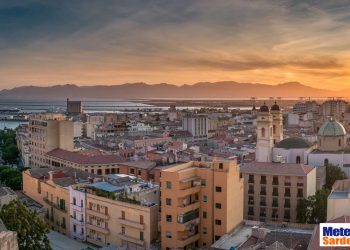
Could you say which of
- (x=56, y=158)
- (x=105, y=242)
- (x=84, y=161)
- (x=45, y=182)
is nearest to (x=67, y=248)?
(x=105, y=242)

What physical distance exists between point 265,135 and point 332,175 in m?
10.1

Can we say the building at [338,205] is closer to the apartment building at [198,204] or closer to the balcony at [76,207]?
the apartment building at [198,204]

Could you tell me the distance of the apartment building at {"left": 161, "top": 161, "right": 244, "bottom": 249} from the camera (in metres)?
32.2

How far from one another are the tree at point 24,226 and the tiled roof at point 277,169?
21.9 metres

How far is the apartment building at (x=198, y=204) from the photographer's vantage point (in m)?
32.2

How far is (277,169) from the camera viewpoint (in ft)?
148

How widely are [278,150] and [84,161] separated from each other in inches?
981

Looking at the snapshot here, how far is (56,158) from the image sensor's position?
67438 millimetres

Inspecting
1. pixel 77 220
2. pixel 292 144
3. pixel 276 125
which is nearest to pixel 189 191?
pixel 77 220

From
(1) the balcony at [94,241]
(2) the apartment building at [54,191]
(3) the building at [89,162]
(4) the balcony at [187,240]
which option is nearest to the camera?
(4) the balcony at [187,240]

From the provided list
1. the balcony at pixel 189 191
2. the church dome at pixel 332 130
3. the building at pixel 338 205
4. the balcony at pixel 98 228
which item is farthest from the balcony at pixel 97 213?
the church dome at pixel 332 130

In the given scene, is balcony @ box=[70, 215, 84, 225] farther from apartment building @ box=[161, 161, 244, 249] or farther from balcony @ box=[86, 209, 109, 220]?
apartment building @ box=[161, 161, 244, 249]

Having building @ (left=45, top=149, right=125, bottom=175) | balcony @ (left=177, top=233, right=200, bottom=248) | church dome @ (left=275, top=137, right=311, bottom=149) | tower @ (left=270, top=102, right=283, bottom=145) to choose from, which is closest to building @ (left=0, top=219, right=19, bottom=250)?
balcony @ (left=177, top=233, right=200, bottom=248)

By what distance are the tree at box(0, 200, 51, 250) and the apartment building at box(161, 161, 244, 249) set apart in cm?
810
